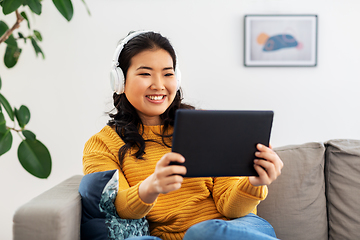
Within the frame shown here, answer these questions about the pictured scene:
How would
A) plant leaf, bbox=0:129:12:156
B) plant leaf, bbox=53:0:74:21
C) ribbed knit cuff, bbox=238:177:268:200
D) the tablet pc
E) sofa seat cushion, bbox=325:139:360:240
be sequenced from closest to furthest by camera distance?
the tablet pc, plant leaf, bbox=0:129:12:156, ribbed knit cuff, bbox=238:177:268:200, plant leaf, bbox=53:0:74:21, sofa seat cushion, bbox=325:139:360:240

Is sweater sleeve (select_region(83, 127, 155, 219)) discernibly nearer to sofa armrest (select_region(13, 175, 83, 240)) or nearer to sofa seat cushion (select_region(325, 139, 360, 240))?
sofa armrest (select_region(13, 175, 83, 240))

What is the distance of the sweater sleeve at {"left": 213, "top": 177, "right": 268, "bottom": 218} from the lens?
1172mm

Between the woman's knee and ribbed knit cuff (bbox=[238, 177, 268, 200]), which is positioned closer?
the woman's knee

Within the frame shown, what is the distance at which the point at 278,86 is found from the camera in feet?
8.24

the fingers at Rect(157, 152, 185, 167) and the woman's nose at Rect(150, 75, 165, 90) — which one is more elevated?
the woman's nose at Rect(150, 75, 165, 90)

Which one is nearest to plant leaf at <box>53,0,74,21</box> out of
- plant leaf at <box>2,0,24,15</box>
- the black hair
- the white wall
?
plant leaf at <box>2,0,24,15</box>

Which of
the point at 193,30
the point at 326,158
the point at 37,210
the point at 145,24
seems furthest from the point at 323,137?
the point at 37,210

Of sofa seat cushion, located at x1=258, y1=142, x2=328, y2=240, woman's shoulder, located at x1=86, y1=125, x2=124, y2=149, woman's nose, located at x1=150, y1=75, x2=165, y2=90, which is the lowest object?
sofa seat cushion, located at x1=258, y1=142, x2=328, y2=240

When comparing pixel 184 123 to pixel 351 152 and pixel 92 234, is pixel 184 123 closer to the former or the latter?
pixel 92 234

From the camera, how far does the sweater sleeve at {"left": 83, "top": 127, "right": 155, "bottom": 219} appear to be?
1.13 meters

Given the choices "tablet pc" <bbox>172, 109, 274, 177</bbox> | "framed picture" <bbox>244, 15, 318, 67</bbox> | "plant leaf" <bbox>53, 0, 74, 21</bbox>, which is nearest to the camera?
"tablet pc" <bbox>172, 109, 274, 177</bbox>

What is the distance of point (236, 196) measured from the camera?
1.20m

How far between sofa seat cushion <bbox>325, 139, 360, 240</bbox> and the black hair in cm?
76

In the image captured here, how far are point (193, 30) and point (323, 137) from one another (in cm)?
122
